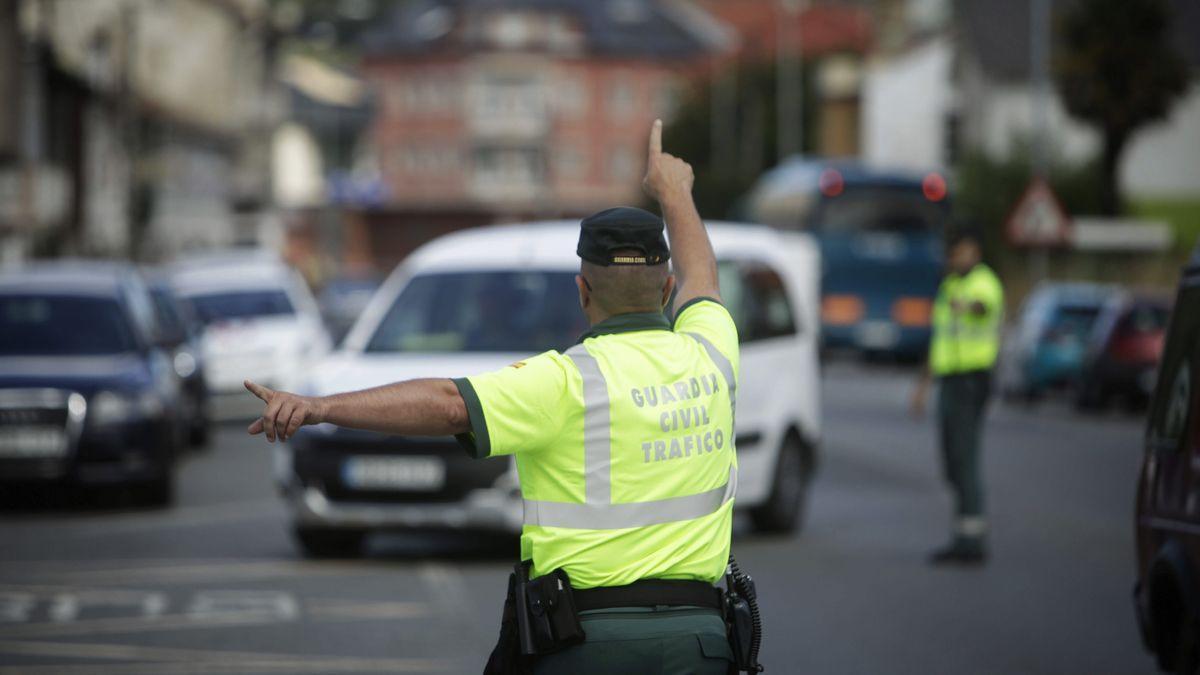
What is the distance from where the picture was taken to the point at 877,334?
44844mm

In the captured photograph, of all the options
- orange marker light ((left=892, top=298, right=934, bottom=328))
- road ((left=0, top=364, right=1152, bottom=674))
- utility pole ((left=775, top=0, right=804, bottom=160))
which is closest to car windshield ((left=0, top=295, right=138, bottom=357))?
road ((left=0, top=364, right=1152, bottom=674))

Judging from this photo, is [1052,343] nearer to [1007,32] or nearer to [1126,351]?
[1126,351]

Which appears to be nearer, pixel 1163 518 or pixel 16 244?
pixel 1163 518

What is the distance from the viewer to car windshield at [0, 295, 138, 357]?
1747 cm

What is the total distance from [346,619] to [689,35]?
423 feet

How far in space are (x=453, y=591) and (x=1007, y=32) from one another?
203 feet

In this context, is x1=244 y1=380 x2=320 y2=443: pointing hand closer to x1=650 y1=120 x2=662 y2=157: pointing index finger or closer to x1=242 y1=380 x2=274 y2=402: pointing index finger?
x1=242 y1=380 x2=274 y2=402: pointing index finger

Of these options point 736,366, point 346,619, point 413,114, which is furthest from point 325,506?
point 413,114

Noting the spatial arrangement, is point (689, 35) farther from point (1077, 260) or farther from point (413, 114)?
point (1077, 260)

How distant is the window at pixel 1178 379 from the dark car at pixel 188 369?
1507cm

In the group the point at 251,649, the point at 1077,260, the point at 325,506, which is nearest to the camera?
the point at 251,649

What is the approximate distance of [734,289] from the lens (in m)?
15.2

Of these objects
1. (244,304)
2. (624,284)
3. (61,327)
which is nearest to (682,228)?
(624,284)

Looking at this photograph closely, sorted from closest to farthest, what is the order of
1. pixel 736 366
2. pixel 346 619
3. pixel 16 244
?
pixel 736 366 < pixel 346 619 < pixel 16 244
